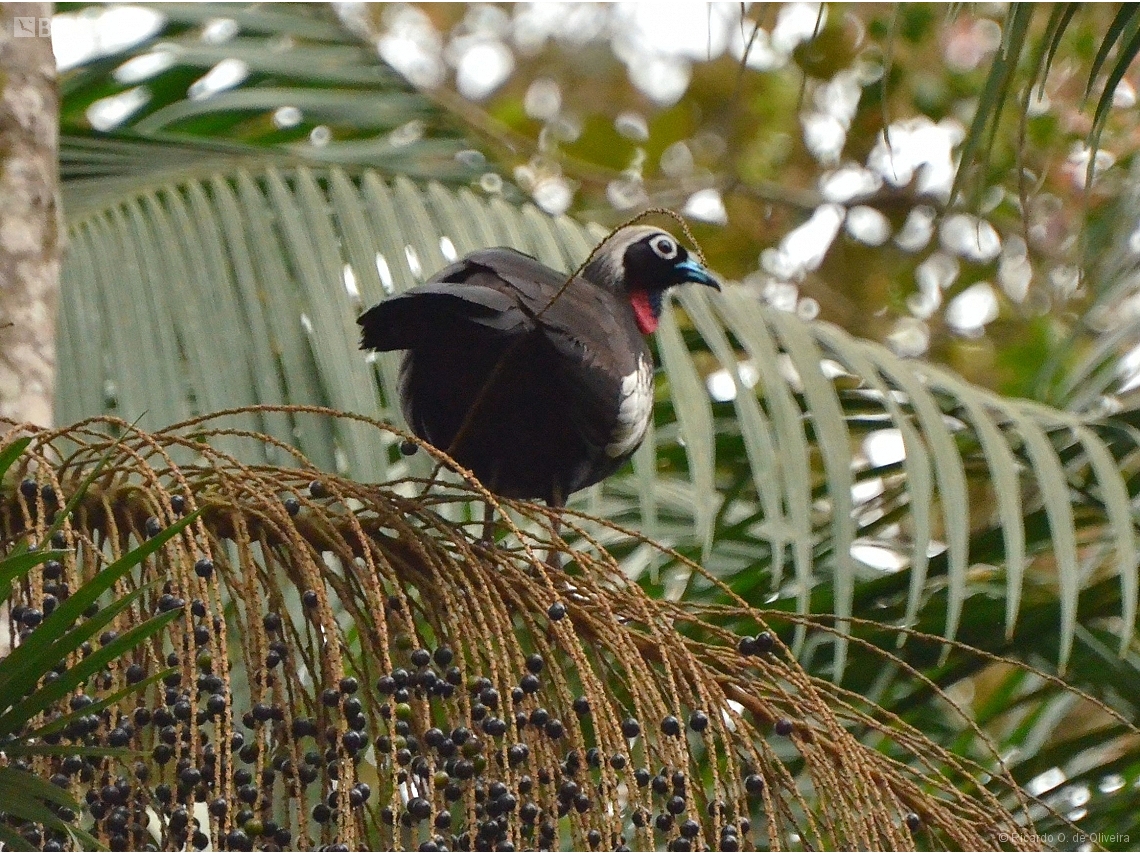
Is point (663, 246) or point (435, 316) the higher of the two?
point (663, 246)

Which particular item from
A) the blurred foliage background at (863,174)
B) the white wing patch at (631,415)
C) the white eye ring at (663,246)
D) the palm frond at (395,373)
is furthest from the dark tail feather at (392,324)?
the blurred foliage background at (863,174)

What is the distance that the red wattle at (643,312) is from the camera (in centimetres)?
311

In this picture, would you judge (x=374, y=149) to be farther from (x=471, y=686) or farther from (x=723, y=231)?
(x=723, y=231)

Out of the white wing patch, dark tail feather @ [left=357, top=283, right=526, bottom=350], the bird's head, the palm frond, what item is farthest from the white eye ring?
dark tail feather @ [left=357, top=283, right=526, bottom=350]

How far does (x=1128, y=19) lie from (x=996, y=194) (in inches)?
166

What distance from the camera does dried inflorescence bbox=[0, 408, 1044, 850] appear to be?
1499 mm

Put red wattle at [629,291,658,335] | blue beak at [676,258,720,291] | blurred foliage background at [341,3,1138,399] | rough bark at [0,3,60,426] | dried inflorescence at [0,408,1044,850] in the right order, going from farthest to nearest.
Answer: blurred foliage background at [341,3,1138,399] < red wattle at [629,291,658,335] < blue beak at [676,258,720,291] < rough bark at [0,3,60,426] < dried inflorescence at [0,408,1044,850]

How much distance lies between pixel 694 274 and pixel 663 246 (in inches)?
5.8

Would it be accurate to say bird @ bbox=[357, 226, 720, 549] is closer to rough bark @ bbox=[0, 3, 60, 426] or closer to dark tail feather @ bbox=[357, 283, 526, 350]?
dark tail feather @ bbox=[357, 283, 526, 350]

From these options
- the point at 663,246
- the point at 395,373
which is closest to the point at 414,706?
the point at 395,373

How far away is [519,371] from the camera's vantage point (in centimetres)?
252

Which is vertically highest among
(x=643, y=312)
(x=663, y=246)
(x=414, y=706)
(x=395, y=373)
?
(x=663, y=246)

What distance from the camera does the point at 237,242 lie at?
9.72ft

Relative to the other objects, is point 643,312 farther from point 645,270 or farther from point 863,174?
point 863,174
